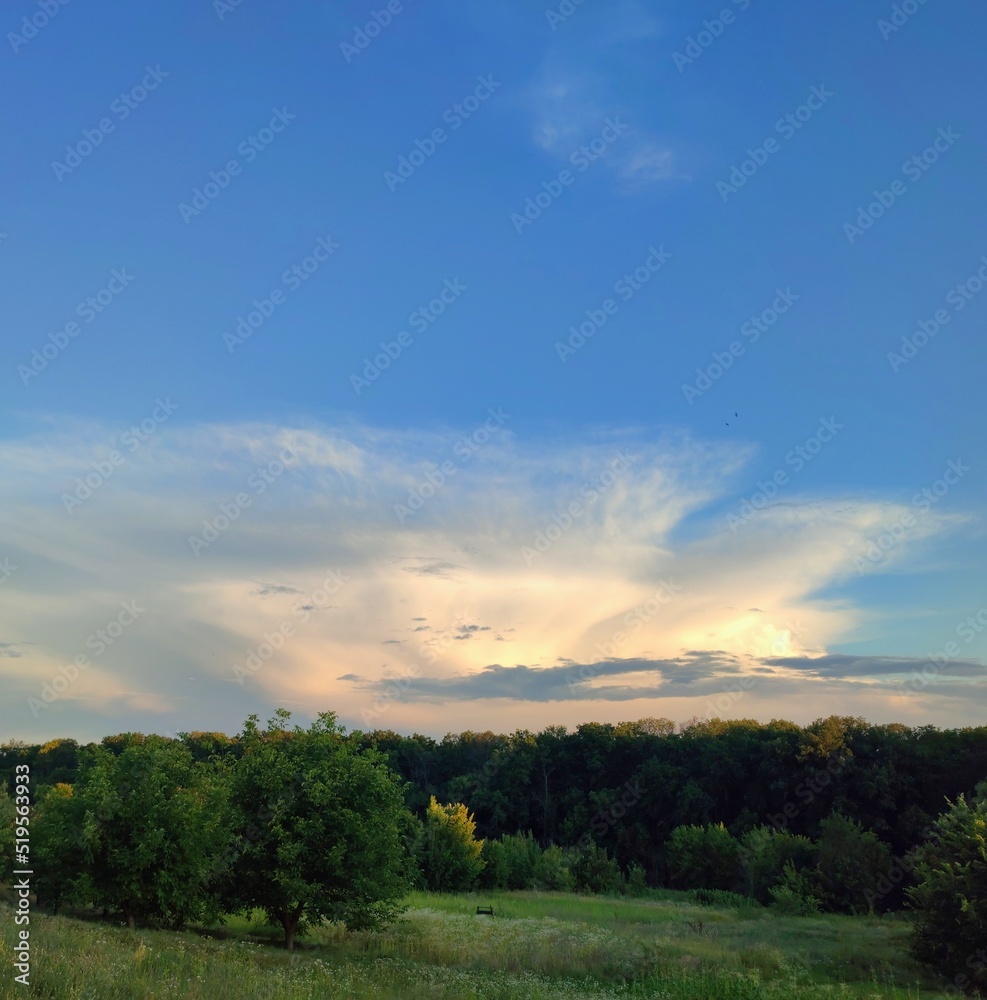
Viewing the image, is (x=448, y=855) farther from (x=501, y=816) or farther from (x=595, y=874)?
(x=501, y=816)

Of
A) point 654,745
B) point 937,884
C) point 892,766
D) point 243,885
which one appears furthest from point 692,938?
point 654,745

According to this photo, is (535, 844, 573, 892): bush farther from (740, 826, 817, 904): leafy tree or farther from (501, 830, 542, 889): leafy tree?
(740, 826, 817, 904): leafy tree

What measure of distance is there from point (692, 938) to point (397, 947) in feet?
36.7

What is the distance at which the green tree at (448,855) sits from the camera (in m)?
55.4

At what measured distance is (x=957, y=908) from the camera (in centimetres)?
2428

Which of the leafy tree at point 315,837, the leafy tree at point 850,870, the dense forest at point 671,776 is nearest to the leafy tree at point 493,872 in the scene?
A: the dense forest at point 671,776

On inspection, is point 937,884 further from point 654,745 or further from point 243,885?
point 654,745

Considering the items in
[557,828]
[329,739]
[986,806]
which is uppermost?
[329,739]

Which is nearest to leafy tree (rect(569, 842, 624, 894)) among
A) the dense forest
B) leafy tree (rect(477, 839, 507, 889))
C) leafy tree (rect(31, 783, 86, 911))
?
leafy tree (rect(477, 839, 507, 889))

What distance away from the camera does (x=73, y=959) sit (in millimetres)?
11609

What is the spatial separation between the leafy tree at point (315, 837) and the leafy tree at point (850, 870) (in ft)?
96.9

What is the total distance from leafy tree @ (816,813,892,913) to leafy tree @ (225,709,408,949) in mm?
29531

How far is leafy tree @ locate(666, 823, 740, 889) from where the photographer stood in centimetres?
5919

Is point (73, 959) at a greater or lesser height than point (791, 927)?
greater
